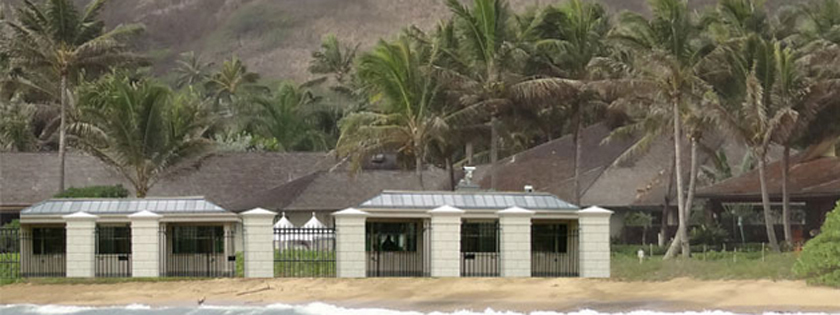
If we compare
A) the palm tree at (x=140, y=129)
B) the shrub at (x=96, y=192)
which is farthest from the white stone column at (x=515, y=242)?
the shrub at (x=96, y=192)

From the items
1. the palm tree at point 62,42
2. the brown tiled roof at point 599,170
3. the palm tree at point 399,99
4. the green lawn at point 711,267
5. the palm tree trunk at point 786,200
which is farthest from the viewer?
the brown tiled roof at point 599,170

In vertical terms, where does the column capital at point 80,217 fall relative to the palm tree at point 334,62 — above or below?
below

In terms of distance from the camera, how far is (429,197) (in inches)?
1612

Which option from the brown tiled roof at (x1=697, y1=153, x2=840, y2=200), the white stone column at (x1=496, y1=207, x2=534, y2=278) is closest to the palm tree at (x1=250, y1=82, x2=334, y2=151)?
the brown tiled roof at (x1=697, y1=153, x2=840, y2=200)

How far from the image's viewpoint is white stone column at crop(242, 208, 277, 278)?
40094mm

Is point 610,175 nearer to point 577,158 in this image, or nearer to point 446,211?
point 577,158

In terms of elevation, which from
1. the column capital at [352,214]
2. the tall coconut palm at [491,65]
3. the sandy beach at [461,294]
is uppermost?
the tall coconut palm at [491,65]

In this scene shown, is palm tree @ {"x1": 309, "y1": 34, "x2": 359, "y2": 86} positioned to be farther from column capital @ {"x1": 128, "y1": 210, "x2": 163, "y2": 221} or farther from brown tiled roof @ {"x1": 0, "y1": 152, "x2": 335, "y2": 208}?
column capital @ {"x1": 128, "y1": 210, "x2": 163, "y2": 221}

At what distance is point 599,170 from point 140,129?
21.6 meters

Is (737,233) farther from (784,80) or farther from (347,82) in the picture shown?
(347,82)

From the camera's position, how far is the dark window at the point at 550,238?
136ft

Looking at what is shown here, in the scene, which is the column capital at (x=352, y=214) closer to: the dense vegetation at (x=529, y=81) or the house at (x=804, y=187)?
the dense vegetation at (x=529, y=81)

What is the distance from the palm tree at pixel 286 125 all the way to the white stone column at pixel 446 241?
2483 inches

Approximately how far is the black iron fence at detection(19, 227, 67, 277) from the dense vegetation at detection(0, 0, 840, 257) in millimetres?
14734
